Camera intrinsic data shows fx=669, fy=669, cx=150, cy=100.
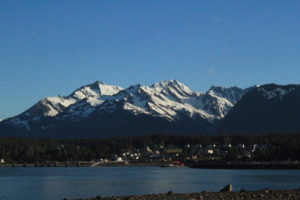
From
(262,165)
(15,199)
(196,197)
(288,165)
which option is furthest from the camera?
(262,165)

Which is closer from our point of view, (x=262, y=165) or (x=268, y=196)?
(x=268, y=196)

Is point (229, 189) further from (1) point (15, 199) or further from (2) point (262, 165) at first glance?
(2) point (262, 165)

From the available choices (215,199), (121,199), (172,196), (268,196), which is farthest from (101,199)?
(268,196)

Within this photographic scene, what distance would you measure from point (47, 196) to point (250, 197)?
30.9 meters

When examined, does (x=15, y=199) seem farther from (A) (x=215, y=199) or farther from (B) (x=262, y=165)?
(B) (x=262, y=165)

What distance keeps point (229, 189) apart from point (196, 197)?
38.3 feet

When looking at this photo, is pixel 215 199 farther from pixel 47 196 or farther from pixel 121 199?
pixel 47 196

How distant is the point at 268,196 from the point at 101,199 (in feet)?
50.7

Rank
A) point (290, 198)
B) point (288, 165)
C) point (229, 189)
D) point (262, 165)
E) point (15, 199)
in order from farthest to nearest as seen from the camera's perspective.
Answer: point (262, 165), point (288, 165), point (15, 199), point (229, 189), point (290, 198)

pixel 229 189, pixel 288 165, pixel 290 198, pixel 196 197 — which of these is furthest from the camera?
Result: pixel 288 165

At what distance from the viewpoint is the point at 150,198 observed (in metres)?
61.7

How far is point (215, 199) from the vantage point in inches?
2242

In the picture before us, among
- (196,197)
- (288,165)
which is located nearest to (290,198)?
(196,197)

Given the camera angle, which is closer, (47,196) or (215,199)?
(215,199)
